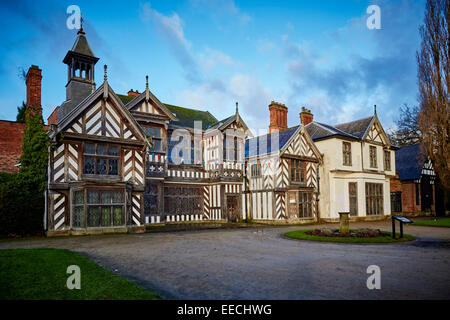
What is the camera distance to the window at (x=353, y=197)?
23891mm

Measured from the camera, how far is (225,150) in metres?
21.8

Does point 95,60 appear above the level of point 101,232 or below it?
above

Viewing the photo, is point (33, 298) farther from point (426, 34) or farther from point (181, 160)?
point (426, 34)

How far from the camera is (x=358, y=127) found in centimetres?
2600

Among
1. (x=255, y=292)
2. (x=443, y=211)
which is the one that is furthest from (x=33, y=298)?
(x=443, y=211)

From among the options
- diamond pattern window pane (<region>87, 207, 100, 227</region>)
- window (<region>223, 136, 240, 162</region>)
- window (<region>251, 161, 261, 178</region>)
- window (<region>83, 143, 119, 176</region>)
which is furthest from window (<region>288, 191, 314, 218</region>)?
diamond pattern window pane (<region>87, 207, 100, 227</region>)

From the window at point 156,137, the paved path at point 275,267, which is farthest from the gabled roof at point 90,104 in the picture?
the paved path at point 275,267

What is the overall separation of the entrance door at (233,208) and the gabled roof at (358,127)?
10.9m

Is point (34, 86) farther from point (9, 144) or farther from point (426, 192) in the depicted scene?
point (426, 192)

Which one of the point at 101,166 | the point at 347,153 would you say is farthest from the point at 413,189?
the point at 101,166

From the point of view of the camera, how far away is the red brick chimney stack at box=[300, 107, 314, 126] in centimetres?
2884

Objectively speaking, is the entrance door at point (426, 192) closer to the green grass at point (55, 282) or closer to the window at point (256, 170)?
the window at point (256, 170)

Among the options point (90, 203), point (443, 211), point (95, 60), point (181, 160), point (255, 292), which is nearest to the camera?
point (255, 292)
